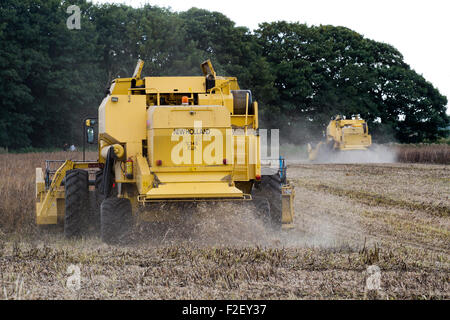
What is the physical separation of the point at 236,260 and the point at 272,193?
8.99ft

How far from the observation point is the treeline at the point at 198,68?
43.4 meters

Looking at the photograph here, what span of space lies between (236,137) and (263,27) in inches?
1896

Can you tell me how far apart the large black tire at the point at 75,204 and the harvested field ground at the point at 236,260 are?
0.67 ft

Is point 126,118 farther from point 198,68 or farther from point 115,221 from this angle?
point 198,68

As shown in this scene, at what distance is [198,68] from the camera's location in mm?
43719

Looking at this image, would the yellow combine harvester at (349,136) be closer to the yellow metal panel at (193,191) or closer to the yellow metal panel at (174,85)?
the yellow metal panel at (174,85)

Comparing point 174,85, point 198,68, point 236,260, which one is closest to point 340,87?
point 198,68

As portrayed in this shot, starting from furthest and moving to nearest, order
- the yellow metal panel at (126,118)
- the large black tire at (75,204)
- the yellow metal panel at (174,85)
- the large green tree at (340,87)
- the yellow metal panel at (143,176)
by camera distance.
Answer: the large green tree at (340,87) → the yellow metal panel at (174,85) → the large black tire at (75,204) → the yellow metal panel at (126,118) → the yellow metal panel at (143,176)

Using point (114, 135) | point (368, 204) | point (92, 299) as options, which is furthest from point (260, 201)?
point (368, 204)

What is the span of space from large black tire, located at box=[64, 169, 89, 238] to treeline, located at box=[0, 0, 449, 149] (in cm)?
3354

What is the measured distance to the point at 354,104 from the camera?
52.3 meters

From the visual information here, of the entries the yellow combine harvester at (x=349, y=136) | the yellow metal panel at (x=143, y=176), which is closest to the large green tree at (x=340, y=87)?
the yellow combine harvester at (x=349, y=136)

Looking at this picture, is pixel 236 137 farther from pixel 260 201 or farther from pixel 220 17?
pixel 220 17

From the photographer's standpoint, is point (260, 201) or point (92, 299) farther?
point (260, 201)
